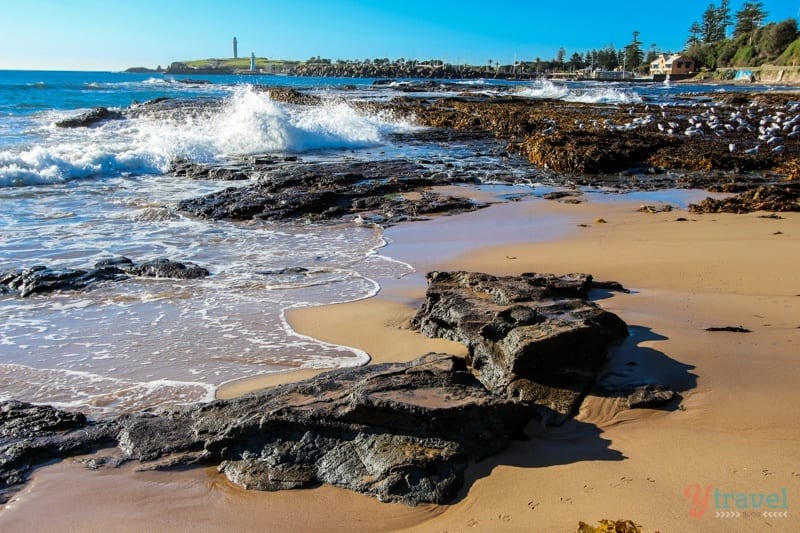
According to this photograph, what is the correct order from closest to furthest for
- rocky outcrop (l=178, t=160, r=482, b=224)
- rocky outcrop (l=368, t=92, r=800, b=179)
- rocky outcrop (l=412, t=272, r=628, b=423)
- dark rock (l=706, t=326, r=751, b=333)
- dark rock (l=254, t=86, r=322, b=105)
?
rocky outcrop (l=412, t=272, r=628, b=423), dark rock (l=706, t=326, r=751, b=333), rocky outcrop (l=178, t=160, r=482, b=224), rocky outcrop (l=368, t=92, r=800, b=179), dark rock (l=254, t=86, r=322, b=105)

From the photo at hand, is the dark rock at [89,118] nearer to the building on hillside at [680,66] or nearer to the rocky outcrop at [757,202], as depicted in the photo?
the rocky outcrop at [757,202]

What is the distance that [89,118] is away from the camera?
82.6 ft

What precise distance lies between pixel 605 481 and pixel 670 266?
3.83 m

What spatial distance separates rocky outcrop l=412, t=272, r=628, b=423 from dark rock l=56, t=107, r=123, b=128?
78.5 feet

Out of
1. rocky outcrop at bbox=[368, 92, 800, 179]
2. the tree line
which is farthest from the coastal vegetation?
rocky outcrop at bbox=[368, 92, 800, 179]

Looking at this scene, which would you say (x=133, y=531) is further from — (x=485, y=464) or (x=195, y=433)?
(x=485, y=464)

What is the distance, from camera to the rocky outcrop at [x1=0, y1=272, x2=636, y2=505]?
280 centimetres

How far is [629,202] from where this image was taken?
976cm

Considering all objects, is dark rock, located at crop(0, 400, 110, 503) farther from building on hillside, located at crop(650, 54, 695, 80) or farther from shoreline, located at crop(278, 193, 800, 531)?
building on hillside, located at crop(650, 54, 695, 80)

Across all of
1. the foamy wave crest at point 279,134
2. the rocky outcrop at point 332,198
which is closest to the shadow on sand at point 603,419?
the rocky outcrop at point 332,198

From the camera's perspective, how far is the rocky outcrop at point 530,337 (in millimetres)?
3447

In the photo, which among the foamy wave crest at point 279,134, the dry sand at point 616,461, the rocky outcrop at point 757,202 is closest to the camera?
the dry sand at point 616,461

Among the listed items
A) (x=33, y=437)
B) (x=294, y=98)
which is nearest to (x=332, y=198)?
(x=33, y=437)

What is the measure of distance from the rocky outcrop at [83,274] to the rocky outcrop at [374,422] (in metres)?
2.70
